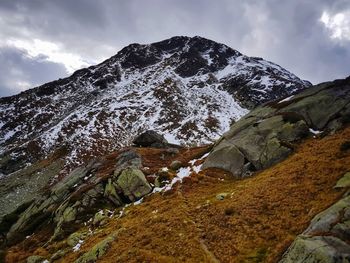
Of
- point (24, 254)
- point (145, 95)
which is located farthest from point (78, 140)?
point (24, 254)

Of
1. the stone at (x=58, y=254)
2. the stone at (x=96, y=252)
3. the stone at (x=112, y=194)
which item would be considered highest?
the stone at (x=112, y=194)

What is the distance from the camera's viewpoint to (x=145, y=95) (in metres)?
138

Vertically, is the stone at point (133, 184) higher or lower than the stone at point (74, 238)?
higher

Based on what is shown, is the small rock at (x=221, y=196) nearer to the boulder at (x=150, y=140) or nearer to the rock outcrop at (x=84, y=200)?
the rock outcrop at (x=84, y=200)

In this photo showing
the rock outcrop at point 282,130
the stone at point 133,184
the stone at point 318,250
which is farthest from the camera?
the stone at point 133,184

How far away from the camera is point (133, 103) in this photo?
5084 inches

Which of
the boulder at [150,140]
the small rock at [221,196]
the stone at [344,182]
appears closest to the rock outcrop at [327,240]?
the stone at [344,182]

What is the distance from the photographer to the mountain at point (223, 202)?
18.7 meters

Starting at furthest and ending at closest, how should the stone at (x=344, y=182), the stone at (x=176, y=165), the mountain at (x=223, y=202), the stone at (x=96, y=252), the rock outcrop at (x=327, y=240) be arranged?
the stone at (x=176, y=165), the stone at (x=96, y=252), the stone at (x=344, y=182), the mountain at (x=223, y=202), the rock outcrop at (x=327, y=240)

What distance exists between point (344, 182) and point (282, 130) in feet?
47.5

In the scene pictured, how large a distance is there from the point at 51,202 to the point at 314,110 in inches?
1268

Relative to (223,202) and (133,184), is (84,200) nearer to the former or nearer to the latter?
(133,184)

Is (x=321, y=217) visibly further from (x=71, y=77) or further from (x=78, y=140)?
(x=71, y=77)

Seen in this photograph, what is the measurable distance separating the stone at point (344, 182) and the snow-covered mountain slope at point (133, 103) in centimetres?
7062
